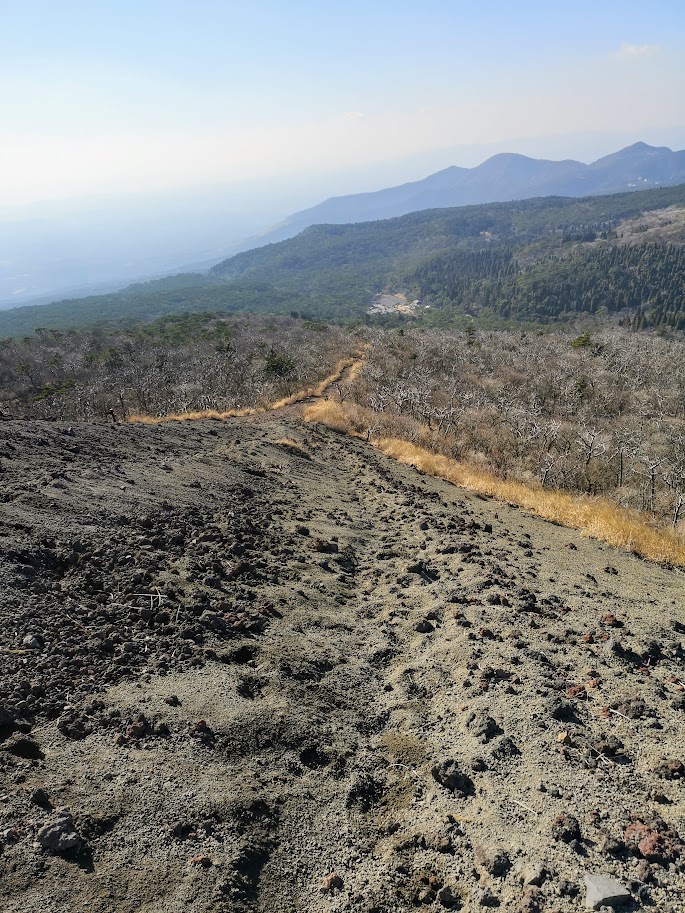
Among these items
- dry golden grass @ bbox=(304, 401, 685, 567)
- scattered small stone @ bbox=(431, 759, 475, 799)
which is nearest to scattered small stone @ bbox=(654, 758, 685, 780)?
scattered small stone @ bbox=(431, 759, 475, 799)

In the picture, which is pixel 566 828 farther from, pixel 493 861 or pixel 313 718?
pixel 313 718

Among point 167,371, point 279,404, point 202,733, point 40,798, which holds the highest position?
point 167,371

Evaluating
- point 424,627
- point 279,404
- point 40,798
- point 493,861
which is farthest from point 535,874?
point 279,404

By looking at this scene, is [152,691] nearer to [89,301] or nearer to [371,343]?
[371,343]

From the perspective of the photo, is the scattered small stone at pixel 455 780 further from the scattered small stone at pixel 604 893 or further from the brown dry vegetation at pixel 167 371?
the brown dry vegetation at pixel 167 371

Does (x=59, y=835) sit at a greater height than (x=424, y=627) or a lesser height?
greater

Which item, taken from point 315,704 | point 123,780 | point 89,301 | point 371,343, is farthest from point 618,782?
point 89,301
